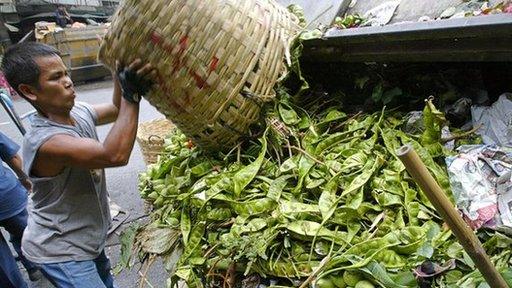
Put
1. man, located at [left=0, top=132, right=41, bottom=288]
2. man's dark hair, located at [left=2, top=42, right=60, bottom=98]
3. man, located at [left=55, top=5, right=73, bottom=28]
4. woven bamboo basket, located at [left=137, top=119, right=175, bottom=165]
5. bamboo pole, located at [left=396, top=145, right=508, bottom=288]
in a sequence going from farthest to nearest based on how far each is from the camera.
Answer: man, located at [left=55, top=5, right=73, bottom=28] → woven bamboo basket, located at [left=137, top=119, right=175, bottom=165] → man, located at [left=0, top=132, right=41, bottom=288] → man's dark hair, located at [left=2, top=42, right=60, bottom=98] → bamboo pole, located at [left=396, top=145, right=508, bottom=288]

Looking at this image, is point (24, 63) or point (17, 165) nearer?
point (24, 63)

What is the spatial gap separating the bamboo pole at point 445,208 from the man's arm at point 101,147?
131 cm

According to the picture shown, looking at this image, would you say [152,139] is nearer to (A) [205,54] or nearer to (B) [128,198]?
(B) [128,198]

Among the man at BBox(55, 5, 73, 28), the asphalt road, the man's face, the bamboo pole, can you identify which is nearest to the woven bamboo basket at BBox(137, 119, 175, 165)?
the asphalt road

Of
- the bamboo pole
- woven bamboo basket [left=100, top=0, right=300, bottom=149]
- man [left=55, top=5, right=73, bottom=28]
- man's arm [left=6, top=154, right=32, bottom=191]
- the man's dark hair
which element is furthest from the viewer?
man [left=55, top=5, right=73, bottom=28]

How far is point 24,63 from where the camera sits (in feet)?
6.16

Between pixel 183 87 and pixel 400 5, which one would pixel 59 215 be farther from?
pixel 400 5

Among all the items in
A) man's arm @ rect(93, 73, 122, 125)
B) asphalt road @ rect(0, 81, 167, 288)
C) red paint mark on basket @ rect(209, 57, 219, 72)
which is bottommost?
asphalt road @ rect(0, 81, 167, 288)

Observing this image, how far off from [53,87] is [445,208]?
185 cm

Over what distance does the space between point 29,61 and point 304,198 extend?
1463 millimetres

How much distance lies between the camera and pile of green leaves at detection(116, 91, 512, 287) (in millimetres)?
1118

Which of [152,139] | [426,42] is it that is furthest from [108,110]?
[426,42]

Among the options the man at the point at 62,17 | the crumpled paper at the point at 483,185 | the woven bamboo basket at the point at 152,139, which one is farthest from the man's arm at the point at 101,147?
the man at the point at 62,17

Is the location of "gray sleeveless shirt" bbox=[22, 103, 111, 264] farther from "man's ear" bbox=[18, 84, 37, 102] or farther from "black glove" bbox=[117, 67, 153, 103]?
"black glove" bbox=[117, 67, 153, 103]
